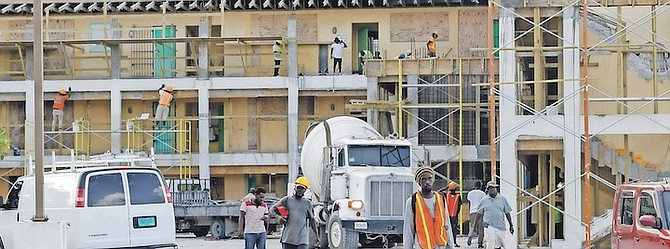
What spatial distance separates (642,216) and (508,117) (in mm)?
13159

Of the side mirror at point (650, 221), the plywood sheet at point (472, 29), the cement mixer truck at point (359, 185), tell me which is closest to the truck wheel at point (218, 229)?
the cement mixer truck at point (359, 185)

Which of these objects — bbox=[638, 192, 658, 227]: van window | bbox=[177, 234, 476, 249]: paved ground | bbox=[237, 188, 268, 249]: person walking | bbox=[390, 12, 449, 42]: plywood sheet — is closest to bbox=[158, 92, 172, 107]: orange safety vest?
bbox=[177, 234, 476, 249]: paved ground

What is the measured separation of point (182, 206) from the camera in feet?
124

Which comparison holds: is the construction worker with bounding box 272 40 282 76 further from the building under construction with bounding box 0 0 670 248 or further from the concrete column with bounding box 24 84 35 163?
the concrete column with bounding box 24 84 35 163

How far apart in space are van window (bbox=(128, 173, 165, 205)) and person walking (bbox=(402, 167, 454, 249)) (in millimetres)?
8549

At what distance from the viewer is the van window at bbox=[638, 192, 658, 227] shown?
16.0m

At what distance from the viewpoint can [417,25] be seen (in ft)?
151

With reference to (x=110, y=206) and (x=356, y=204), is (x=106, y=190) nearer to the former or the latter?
(x=110, y=206)

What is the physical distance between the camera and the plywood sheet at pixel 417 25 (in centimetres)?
4586

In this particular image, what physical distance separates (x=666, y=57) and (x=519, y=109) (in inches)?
157

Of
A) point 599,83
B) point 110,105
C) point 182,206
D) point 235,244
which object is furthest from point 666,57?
point 110,105

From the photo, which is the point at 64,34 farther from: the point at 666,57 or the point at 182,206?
the point at 666,57

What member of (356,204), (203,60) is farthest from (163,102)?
(356,204)

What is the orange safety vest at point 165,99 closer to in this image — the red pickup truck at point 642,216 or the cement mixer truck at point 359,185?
the cement mixer truck at point 359,185
